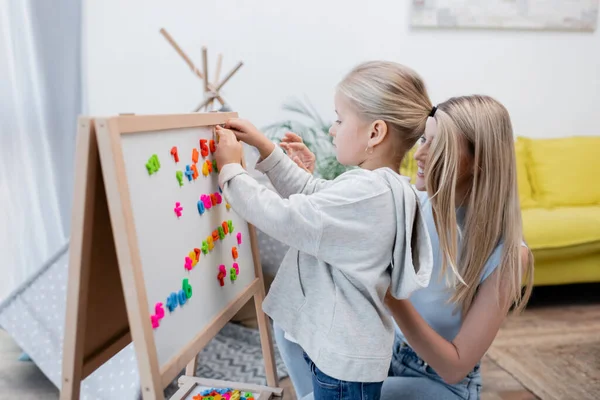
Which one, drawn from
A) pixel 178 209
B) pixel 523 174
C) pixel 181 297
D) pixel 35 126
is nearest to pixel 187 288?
pixel 181 297

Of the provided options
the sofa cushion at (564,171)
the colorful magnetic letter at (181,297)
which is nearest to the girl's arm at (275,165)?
the colorful magnetic letter at (181,297)

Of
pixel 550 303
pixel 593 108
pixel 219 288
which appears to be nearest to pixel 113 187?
pixel 219 288

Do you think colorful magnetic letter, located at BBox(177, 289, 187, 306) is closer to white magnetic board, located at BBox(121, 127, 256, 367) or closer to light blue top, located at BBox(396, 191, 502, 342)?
white magnetic board, located at BBox(121, 127, 256, 367)

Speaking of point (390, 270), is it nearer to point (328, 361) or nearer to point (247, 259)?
point (328, 361)

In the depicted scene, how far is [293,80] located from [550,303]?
1.77 m

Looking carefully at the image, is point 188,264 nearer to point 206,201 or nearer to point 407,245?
point 206,201

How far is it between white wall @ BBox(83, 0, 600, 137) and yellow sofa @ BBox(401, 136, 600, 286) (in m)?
0.34

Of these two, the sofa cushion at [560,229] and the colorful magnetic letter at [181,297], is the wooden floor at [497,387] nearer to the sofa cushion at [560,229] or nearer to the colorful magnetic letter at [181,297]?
the sofa cushion at [560,229]

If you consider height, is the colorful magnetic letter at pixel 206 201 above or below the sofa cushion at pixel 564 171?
above

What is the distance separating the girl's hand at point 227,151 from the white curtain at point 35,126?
64.9 inches

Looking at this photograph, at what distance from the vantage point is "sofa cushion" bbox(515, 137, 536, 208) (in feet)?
9.52

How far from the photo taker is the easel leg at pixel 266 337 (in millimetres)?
1354

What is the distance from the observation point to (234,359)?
2092 mm

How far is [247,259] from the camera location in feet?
4.38
